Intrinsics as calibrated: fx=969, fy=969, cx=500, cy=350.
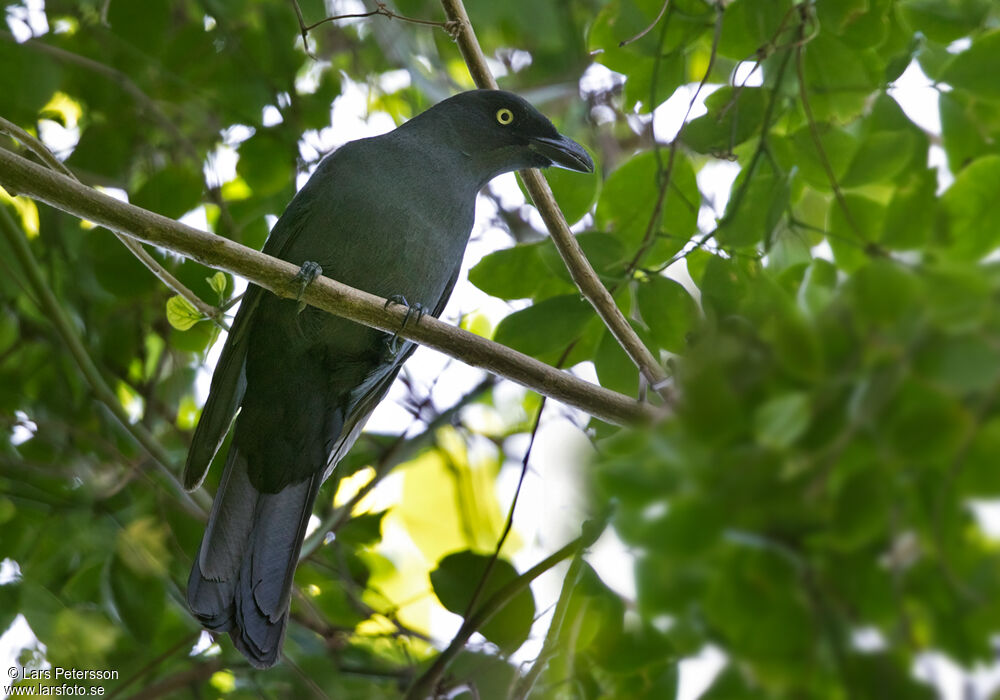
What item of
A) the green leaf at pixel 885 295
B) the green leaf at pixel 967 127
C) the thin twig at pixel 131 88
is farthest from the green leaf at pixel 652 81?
the green leaf at pixel 885 295

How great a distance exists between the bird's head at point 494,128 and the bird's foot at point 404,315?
37.5 inches

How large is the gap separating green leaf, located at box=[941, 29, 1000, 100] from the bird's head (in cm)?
178

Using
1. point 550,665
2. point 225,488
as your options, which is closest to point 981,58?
point 550,665

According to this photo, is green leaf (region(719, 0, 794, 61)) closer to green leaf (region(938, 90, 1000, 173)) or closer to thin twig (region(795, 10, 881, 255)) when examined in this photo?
thin twig (region(795, 10, 881, 255))

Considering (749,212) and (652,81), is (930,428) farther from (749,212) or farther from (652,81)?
(652,81)

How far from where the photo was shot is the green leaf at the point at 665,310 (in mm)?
3504

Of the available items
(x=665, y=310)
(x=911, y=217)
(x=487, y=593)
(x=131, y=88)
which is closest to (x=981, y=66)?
(x=911, y=217)

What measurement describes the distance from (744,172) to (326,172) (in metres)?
1.92

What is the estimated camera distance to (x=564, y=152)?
172 inches

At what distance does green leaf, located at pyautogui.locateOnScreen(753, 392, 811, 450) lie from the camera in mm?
1194

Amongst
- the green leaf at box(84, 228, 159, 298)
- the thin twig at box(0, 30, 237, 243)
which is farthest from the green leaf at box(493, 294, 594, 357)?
the green leaf at box(84, 228, 159, 298)

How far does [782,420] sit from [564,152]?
10.9 ft

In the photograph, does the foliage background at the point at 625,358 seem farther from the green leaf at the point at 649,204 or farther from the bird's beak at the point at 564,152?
the bird's beak at the point at 564,152

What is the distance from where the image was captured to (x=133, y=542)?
4.23m
